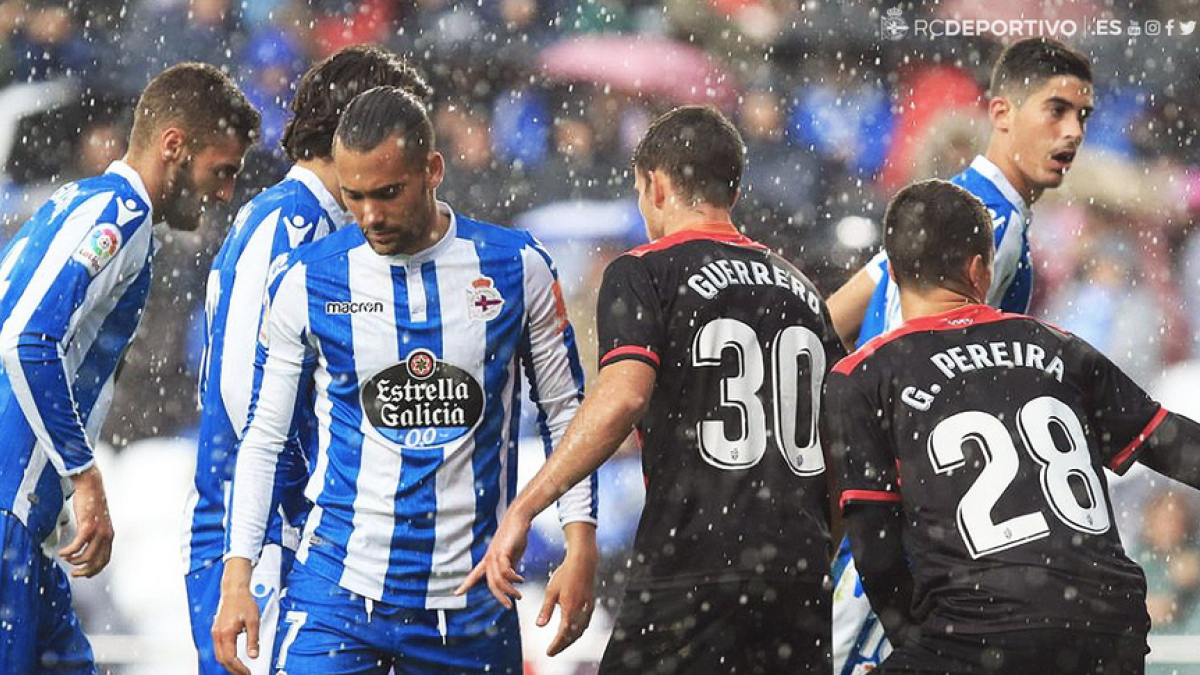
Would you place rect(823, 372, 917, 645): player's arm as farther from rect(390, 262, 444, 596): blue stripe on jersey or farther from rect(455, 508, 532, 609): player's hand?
rect(390, 262, 444, 596): blue stripe on jersey

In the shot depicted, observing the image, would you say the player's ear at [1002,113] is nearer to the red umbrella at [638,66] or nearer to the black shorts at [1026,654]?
the black shorts at [1026,654]

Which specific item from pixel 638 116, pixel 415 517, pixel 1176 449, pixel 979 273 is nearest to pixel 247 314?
pixel 415 517

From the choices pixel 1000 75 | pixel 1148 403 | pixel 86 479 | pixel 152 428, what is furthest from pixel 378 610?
pixel 152 428

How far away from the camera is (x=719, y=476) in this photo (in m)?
3.58

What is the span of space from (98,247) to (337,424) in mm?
945

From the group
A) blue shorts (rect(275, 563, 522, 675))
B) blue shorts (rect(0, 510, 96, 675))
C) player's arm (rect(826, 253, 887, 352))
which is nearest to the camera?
blue shorts (rect(275, 563, 522, 675))

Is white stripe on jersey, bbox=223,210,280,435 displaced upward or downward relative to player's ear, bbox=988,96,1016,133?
downward

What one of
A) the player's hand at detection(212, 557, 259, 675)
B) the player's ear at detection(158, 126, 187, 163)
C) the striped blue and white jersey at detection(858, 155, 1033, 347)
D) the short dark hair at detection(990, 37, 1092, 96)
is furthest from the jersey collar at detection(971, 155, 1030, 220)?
the player's hand at detection(212, 557, 259, 675)

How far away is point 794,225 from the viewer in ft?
23.5

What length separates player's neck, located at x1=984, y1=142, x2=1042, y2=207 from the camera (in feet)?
15.7

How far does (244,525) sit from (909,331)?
138cm

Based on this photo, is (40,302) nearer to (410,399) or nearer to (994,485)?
(410,399)

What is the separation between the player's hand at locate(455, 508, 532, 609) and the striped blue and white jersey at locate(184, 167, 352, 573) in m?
0.80

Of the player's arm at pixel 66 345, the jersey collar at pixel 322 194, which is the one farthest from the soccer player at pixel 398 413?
the player's arm at pixel 66 345
